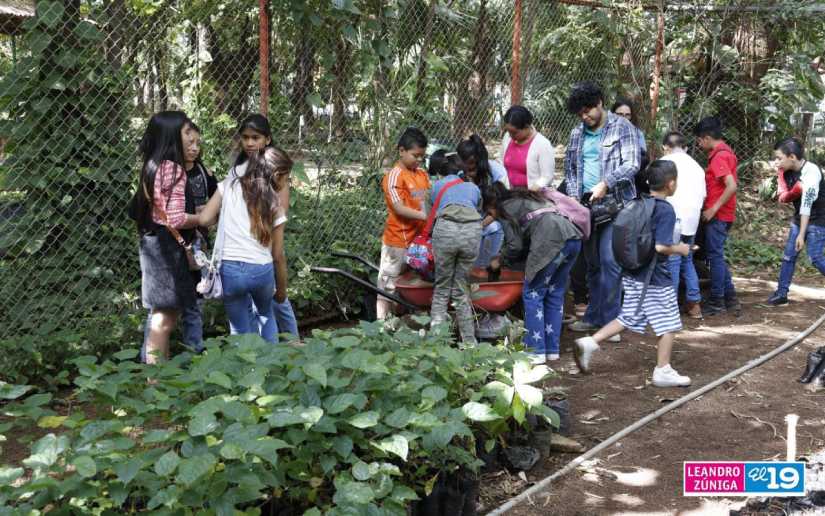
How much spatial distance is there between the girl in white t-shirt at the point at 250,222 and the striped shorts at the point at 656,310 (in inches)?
97.4

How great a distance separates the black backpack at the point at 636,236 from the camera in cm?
562

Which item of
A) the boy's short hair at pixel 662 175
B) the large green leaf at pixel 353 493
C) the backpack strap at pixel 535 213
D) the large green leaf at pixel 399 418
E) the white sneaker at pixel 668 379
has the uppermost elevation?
the boy's short hair at pixel 662 175

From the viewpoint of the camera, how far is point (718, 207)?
25.3ft

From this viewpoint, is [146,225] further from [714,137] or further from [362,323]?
[714,137]

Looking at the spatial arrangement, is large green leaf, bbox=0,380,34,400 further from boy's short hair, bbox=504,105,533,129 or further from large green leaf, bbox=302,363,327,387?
boy's short hair, bbox=504,105,533,129

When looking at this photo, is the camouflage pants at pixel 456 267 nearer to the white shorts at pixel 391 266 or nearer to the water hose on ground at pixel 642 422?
the white shorts at pixel 391 266

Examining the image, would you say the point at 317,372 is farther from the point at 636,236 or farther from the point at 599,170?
the point at 599,170

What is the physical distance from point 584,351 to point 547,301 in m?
0.55

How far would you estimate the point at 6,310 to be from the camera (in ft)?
18.7

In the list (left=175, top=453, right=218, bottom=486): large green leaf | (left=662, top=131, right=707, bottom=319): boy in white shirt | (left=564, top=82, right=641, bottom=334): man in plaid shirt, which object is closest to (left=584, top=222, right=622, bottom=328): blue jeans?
(left=564, top=82, right=641, bottom=334): man in plaid shirt

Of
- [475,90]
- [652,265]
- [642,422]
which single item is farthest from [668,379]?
[475,90]

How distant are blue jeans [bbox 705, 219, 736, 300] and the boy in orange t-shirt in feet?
10.3

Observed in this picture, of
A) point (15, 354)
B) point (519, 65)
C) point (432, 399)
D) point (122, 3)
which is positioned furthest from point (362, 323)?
point (519, 65)

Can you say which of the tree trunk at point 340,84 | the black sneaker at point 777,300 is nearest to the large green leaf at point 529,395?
the tree trunk at point 340,84
